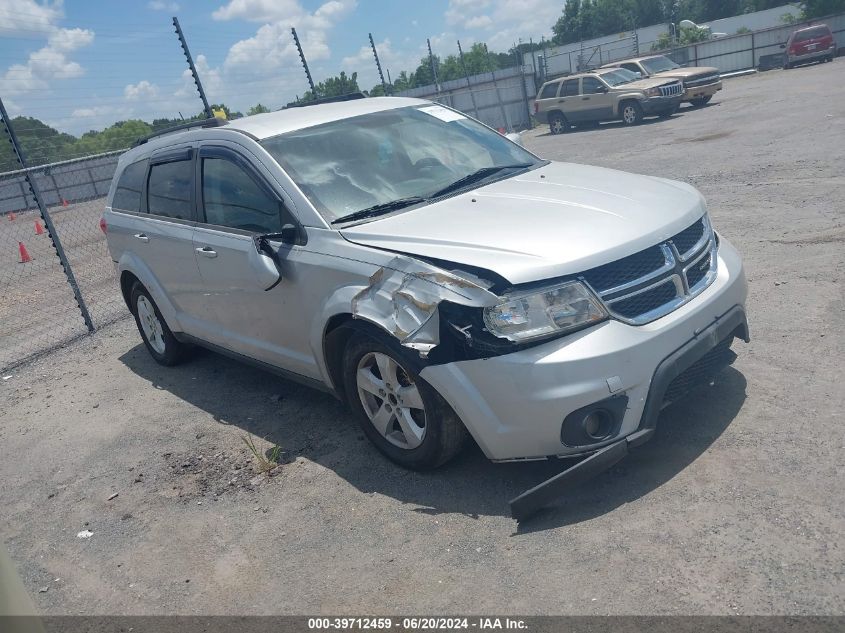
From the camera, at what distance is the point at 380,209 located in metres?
4.41

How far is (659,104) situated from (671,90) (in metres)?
0.50

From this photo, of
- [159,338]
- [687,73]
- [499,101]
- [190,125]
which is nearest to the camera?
[190,125]

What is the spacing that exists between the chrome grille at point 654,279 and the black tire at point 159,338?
13.5 ft

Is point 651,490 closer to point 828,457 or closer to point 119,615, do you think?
point 828,457

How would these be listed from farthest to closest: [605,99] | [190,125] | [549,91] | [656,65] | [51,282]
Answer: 1. [549,91]
2. [656,65]
3. [605,99]
4. [51,282]
5. [190,125]

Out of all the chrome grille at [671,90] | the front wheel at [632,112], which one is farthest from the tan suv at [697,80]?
the front wheel at [632,112]

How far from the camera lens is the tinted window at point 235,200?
470 cm

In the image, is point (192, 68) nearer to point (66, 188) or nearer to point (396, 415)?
point (396, 415)

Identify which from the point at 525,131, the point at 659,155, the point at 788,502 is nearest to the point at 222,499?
the point at 788,502

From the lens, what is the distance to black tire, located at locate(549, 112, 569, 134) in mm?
23797

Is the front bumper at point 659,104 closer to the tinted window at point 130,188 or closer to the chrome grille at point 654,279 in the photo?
the tinted window at point 130,188

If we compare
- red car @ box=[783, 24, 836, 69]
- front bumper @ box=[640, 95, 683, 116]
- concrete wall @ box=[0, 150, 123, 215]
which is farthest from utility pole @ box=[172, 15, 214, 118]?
red car @ box=[783, 24, 836, 69]

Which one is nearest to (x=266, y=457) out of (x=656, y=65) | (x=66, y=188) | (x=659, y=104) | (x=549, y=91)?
(x=659, y=104)

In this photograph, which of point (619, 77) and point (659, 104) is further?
point (619, 77)
